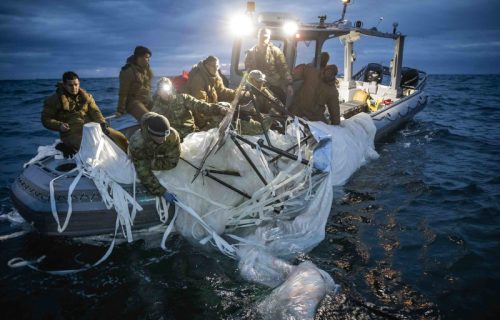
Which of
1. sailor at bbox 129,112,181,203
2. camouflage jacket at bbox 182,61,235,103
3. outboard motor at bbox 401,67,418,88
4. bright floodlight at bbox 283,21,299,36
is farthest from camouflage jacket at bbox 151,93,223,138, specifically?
outboard motor at bbox 401,67,418,88

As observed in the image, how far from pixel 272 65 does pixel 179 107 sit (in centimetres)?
292

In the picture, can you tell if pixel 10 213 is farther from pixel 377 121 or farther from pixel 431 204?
pixel 377 121

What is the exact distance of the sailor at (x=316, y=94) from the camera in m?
6.79

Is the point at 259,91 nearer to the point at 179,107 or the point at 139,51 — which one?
the point at 179,107

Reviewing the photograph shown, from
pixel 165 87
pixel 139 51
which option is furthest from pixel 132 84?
pixel 165 87

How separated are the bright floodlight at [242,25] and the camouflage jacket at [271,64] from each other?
1.11 meters

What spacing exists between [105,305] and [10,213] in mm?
3544

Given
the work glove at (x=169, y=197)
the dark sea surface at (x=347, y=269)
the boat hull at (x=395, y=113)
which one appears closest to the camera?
the dark sea surface at (x=347, y=269)

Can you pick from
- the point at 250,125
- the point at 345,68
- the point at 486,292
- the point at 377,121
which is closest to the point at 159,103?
the point at 250,125

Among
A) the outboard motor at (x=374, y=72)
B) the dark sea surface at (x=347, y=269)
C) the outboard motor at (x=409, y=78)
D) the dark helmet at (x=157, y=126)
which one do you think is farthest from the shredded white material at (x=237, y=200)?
the outboard motor at (x=409, y=78)

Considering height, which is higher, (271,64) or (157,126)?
(271,64)

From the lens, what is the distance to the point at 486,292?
3.92 metres

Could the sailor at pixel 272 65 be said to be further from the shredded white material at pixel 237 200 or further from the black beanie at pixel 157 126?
the black beanie at pixel 157 126

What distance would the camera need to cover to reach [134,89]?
20.0 ft
